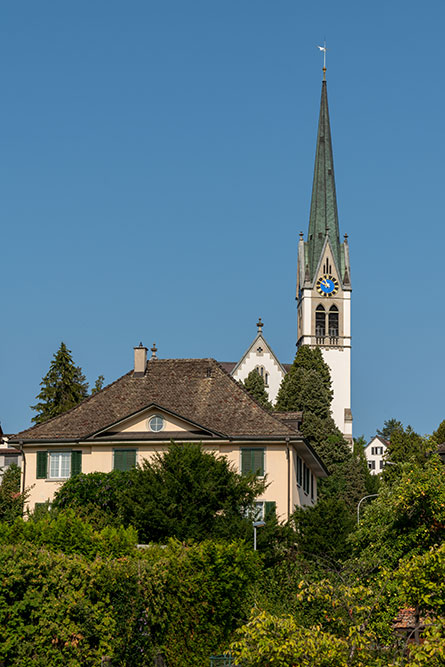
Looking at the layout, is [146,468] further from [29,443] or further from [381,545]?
[381,545]

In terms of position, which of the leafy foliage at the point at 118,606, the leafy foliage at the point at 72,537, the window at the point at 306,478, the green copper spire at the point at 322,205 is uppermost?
the green copper spire at the point at 322,205

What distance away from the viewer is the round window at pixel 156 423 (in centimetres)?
4978

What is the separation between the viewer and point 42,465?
167ft

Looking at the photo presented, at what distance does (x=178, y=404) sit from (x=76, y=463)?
5.35 m

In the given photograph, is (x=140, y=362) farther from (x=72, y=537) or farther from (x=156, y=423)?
(x=72, y=537)

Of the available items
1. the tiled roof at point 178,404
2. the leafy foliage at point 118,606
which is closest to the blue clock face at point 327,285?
the tiled roof at point 178,404

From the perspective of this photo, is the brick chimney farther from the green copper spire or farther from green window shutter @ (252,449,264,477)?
the green copper spire

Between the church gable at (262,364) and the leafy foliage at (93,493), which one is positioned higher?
the church gable at (262,364)

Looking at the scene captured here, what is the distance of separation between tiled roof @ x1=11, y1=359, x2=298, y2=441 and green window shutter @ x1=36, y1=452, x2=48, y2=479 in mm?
819

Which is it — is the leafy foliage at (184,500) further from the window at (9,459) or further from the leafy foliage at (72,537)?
the window at (9,459)

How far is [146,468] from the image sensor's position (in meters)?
43.7

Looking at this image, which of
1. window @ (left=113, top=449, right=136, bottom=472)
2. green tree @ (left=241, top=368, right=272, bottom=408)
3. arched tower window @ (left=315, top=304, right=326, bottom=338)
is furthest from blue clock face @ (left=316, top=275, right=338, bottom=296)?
window @ (left=113, top=449, right=136, bottom=472)

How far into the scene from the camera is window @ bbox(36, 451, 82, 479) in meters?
50.6

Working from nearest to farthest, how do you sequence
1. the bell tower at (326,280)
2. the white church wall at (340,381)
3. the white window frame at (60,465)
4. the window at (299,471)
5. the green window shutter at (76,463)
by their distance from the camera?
the green window shutter at (76,463) < the white window frame at (60,465) < the window at (299,471) < the white church wall at (340,381) < the bell tower at (326,280)
